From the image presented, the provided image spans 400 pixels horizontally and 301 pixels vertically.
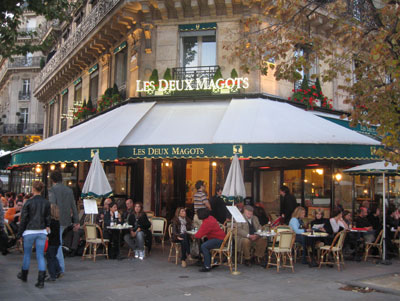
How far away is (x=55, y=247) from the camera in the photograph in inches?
283

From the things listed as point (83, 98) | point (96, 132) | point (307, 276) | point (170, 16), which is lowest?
point (307, 276)

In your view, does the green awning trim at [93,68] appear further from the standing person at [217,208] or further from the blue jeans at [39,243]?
the blue jeans at [39,243]

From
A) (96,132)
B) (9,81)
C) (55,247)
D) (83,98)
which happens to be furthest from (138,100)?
(9,81)

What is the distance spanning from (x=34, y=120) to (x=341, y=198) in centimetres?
3177

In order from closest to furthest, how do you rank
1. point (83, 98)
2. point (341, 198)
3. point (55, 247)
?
point (55, 247), point (341, 198), point (83, 98)

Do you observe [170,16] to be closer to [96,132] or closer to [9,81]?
[96,132]

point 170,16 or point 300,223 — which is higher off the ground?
point 170,16

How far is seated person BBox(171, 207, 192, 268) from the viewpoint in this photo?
9.29 metres

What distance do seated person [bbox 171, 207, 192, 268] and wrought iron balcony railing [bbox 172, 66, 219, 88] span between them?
202 inches

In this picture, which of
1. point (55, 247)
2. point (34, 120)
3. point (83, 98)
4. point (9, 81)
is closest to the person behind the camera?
point (55, 247)

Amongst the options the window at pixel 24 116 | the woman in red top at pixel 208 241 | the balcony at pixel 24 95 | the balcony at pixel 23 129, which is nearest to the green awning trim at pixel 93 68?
the woman in red top at pixel 208 241

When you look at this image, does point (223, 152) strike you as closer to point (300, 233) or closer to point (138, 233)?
point (300, 233)

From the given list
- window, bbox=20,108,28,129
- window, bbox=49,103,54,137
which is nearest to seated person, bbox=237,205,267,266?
window, bbox=49,103,54,137

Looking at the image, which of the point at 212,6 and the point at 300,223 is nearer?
the point at 300,223
